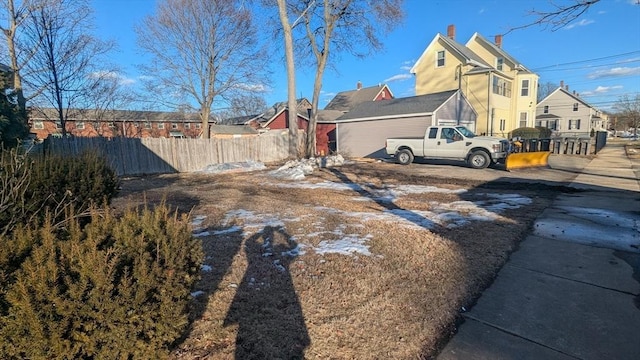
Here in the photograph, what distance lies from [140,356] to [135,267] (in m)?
0.52

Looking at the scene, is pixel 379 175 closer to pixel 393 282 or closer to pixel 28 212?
pixel 393 282

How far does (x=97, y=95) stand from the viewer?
21859 millimetres

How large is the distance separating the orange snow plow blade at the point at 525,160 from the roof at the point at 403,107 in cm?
615

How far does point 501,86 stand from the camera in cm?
2925

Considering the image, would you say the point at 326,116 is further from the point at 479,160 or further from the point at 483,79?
the point at 479,160

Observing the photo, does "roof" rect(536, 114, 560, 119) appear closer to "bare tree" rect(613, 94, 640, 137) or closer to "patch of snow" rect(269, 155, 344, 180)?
"bare tree" rect(613, 94, 640, 137)

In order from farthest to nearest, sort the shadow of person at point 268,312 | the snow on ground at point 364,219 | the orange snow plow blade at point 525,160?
the orange snow plow blade at point 525,160
the snow on ground at point 364,219
the shadow of person at point 268,312

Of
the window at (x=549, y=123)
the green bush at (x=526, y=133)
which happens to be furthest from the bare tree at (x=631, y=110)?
the green bush at (x=526, y=133)

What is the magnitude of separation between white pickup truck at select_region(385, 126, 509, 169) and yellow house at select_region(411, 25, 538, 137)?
427 inches

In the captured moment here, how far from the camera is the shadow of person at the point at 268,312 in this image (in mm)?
2412

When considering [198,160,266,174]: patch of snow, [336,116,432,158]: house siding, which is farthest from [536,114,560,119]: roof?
[198,160,266,174]: patch of snow

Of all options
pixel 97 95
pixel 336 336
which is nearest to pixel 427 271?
pixel 336 336

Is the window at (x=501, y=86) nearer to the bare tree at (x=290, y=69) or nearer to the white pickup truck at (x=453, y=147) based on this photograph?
the white pickup truck at (x=453, y=147)

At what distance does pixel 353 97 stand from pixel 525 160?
29.3 m
